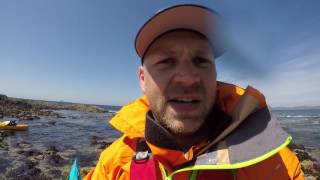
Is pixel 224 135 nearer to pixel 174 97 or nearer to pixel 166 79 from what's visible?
pixel 174 97

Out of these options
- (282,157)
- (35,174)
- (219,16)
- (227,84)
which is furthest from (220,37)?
(35,174)

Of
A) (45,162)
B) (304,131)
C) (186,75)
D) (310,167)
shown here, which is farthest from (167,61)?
(304,131)

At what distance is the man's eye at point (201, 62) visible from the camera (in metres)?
2.62

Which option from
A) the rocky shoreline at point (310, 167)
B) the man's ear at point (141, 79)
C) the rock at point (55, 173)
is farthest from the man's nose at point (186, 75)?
the rock at point (55, 173)

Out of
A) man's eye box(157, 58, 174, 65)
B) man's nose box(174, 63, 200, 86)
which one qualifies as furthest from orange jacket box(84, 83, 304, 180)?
man's eye box(157, 58, 174, 65)

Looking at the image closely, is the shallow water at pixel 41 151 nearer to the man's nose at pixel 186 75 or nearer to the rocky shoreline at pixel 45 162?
the rocky shoreline at pixel 45 162

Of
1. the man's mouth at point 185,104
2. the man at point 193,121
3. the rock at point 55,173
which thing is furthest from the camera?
the rock at point 55,173

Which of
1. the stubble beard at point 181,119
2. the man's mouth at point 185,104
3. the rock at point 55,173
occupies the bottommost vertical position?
the rock at point 55,173

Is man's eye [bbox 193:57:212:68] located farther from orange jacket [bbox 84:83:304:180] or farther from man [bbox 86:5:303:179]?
orange jacket [bbox 84:83:304:180]

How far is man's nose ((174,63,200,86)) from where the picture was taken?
8.19 feet

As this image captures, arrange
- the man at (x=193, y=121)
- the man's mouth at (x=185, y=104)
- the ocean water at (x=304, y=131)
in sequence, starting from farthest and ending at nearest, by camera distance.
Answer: the ocean water at (x=304, y=131) < the man's mouth at (x=185, y=104) < the man at (x=193, y=121)

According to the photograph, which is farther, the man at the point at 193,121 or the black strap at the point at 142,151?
the black strap at the point at 142,151

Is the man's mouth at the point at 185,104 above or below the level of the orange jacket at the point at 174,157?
above

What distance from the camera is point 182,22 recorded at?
268cm
